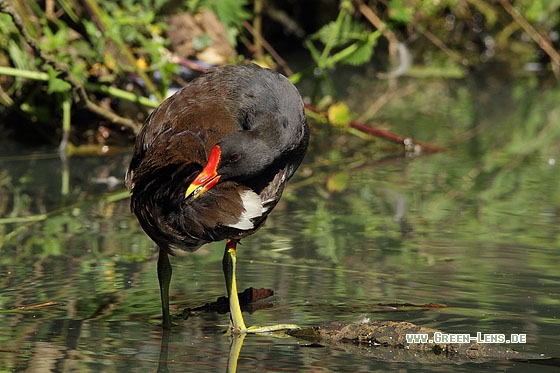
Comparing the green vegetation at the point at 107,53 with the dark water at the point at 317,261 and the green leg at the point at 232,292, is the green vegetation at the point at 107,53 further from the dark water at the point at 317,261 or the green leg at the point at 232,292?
the green leg at the point at 232,292

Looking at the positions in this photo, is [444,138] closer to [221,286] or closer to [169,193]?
[221,286]

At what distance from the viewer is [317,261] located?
3.76 m

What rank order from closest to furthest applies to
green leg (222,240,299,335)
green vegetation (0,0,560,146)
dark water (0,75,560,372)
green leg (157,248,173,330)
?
dark water (0,75,560,372), green leg (222,240,299,335), green leg (157,248,173,330), green vegetation (0,0,560,146)

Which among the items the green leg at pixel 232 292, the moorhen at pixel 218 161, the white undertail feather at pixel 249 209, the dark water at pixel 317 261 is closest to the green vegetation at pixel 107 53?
the dark water at pixel 317 261

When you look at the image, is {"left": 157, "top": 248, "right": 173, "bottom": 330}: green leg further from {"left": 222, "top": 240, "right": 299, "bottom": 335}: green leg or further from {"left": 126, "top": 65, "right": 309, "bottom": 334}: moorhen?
{"left": 222, "top": 240, "right": 299, "bottom": 335}: green leg

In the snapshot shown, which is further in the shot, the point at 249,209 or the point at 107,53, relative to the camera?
the point at 107,53

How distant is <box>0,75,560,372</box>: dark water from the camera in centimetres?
280

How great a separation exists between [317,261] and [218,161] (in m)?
1.05

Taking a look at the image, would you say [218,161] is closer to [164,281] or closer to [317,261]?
[164,281]

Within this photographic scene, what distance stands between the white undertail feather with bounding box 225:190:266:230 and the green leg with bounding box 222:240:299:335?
0.29m

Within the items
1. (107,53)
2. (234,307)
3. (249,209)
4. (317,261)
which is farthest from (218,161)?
(107,53)

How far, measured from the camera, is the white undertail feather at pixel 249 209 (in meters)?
2.87

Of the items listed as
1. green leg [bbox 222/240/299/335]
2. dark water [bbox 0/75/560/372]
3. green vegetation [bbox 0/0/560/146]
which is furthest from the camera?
green vegetation [bbox 0/0/560/146]

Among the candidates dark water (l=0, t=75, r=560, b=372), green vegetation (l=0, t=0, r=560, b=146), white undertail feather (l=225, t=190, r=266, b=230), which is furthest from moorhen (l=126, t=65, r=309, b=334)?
green vegetation (l=0, t=0, r=560, b=146)
